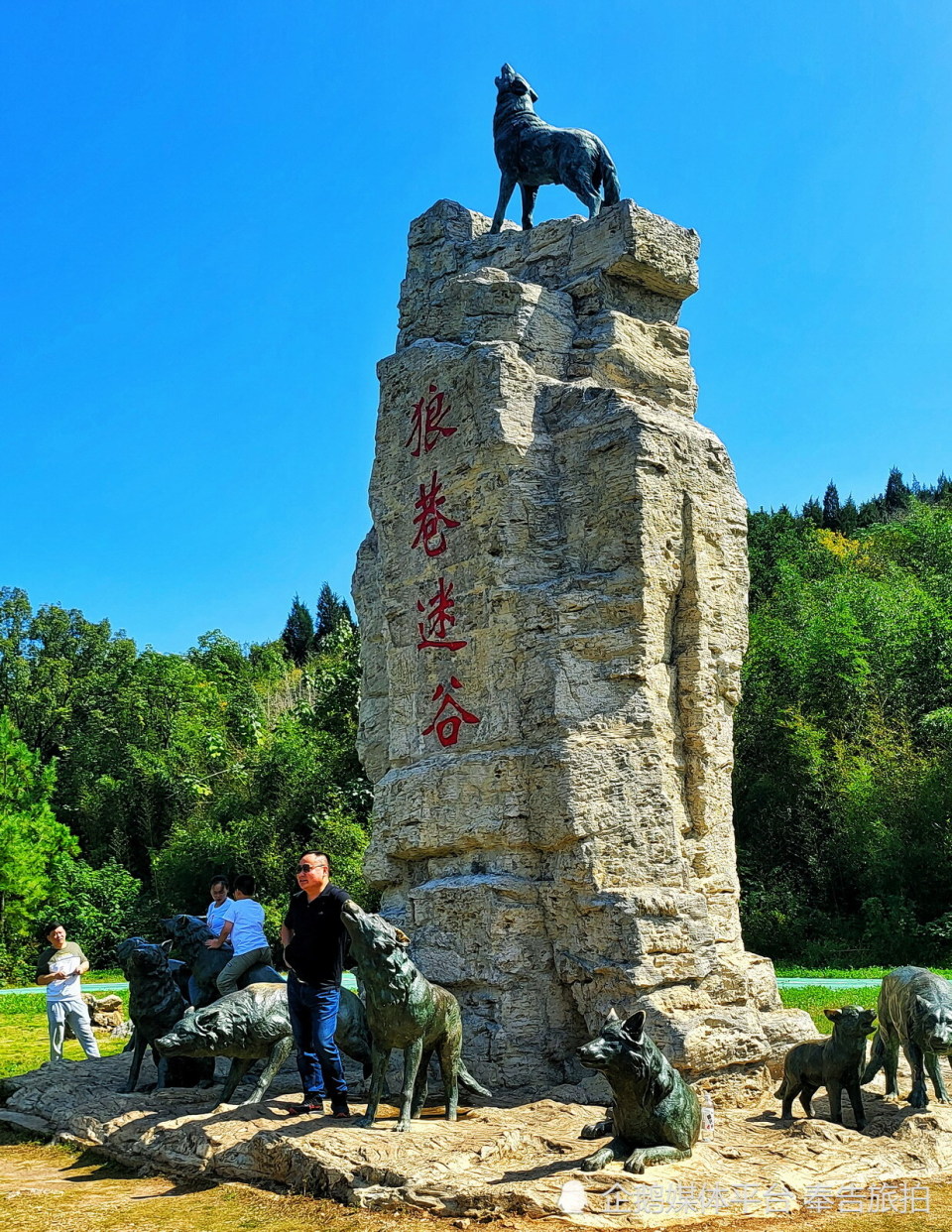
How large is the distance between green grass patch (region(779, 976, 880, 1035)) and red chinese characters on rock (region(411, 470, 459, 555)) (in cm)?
546

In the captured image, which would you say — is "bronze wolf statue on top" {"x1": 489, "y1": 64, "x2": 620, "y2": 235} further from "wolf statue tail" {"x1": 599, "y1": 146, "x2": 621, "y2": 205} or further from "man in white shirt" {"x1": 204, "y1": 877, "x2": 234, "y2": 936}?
"man in white shirt" {"x1": 204, "y1": 877, "x2": 234, "y2": 936}

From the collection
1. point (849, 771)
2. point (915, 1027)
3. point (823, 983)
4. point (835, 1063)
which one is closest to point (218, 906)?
point (835, 1063)

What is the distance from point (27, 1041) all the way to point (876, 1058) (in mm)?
8240

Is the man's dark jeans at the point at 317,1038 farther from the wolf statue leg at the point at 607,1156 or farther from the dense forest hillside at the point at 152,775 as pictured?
the dense forest hillside at the point at 152,775

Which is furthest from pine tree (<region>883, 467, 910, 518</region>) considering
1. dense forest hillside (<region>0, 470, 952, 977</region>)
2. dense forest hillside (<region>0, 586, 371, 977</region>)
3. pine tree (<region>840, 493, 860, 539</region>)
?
dense forest hillside (<region>0, 586, 371, 977</region>)

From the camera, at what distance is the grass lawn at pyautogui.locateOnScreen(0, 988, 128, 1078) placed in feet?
30.1

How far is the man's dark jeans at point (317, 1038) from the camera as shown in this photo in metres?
5.55

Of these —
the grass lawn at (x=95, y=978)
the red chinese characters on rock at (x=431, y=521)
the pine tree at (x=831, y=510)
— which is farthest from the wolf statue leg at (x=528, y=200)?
the pine tree at (x=831, y=510)

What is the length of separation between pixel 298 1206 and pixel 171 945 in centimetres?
288

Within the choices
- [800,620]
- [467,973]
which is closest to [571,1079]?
[467,973]

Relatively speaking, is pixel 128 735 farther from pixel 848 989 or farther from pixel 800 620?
pixel 848 989

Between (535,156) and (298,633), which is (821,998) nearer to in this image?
(535,156)

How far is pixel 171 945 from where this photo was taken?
287 inches

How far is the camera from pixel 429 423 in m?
7.68
